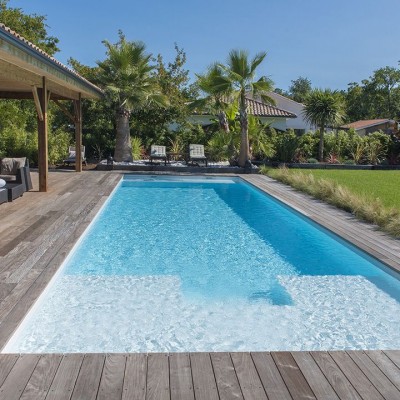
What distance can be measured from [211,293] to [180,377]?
245cm

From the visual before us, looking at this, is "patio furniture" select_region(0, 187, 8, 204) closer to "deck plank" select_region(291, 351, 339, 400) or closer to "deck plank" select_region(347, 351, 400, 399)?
"deck plank" select_region(291, 351, 339, 400)

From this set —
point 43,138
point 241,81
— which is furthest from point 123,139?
point 43,138

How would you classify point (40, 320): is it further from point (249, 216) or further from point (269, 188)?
point (269, 188)

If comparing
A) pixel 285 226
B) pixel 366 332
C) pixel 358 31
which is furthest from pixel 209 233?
pixel 358 31

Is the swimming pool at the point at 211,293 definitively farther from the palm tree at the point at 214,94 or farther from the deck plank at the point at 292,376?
the palm tree at the point at 214,94

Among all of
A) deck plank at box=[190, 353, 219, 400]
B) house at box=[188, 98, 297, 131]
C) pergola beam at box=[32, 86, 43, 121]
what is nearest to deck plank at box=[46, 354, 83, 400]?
deck plank at box=[190, 353, 219, 400]

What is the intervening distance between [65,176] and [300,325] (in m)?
12.3

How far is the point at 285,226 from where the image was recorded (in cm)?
928

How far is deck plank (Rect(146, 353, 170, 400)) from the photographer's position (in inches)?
112

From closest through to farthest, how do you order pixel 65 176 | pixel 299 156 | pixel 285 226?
pixel 285 226 → pixel 65 176 → pixel 299 156

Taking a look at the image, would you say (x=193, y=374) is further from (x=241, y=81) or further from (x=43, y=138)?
(x=241, y=81)

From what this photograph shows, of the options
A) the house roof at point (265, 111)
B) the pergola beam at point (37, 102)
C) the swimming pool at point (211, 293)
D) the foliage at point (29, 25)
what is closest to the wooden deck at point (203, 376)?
the swimming pool at point (211, 293)

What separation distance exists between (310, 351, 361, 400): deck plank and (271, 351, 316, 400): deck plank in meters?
0.17

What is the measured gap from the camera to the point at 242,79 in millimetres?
17938
